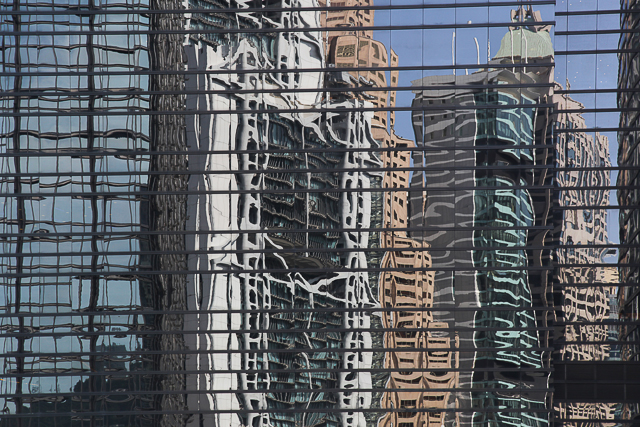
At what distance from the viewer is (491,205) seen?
6.88m

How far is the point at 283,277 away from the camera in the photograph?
6.84m

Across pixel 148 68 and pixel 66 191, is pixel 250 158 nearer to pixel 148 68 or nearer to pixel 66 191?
pixel 148 68

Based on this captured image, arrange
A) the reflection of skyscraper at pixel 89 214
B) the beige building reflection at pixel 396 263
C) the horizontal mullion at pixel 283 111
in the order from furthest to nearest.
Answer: the reflection of skyscraper at pixel 89 214, the horizontal mullion at pixel 283 111, the beige building reflection at pixel 396 263

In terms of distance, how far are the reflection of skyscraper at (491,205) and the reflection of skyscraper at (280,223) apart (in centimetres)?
92

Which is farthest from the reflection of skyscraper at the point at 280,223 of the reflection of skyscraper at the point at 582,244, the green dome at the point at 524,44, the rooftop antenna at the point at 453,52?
the reflection of skyscraper at the point at 582,244

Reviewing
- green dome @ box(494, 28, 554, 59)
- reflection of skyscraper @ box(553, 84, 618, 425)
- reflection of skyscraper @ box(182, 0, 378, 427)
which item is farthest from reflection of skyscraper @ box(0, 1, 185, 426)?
reflection of skyscraper @ box(553, 84, 618, 425)

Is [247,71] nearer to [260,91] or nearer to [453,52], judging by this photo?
[260,91]

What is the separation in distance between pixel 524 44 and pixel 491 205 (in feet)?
7.10

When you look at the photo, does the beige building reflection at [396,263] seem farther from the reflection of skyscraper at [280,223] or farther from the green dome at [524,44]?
the green dome at [524,44]

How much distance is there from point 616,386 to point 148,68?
7633 mm

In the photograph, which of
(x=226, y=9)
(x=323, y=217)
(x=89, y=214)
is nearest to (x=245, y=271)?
(x=323, y=217)

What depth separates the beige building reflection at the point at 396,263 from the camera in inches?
266

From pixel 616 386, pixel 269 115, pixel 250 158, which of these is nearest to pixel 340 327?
pixel 250 158

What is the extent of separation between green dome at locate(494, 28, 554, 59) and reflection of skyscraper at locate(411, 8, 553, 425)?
0.01 meters
